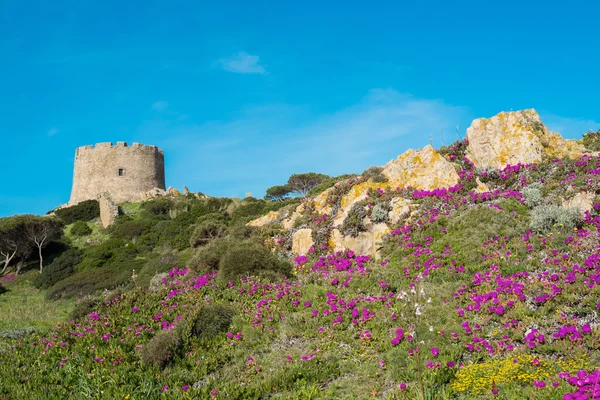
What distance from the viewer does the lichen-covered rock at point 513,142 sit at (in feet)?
60.1

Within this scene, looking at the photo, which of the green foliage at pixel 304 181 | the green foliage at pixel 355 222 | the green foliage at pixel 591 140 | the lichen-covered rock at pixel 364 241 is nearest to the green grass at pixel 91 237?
the green foliage at pixel 304 181

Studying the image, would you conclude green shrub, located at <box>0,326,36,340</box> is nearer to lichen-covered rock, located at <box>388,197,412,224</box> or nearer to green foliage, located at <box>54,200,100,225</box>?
lichen-covered rock, located at <box>388,197,412,224</box>

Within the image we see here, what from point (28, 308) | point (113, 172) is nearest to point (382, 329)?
point (28, 308)

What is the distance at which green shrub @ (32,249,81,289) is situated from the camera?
27903mm

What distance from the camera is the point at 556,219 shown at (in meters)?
11.8

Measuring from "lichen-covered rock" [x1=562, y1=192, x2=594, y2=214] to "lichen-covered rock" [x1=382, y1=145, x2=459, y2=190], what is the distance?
437 centimetres

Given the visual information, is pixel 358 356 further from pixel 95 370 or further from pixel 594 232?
pixel 594 232

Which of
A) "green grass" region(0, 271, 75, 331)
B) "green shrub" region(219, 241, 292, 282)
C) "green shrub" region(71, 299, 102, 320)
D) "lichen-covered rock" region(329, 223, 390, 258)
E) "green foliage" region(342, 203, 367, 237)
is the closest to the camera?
"green shrub" region(71, 299, 102, 320)

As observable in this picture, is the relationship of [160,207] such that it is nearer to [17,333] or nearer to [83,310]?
[83,310]

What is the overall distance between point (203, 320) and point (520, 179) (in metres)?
12.9

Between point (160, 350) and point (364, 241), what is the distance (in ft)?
26.6

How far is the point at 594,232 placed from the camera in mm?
10711

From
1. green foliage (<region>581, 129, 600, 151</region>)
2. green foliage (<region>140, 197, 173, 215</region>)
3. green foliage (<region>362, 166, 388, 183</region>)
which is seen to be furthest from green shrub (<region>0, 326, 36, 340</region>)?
green foliage (<region>140, 197, 173, 215</region>)

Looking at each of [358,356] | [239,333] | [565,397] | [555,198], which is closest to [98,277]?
[239,333]
